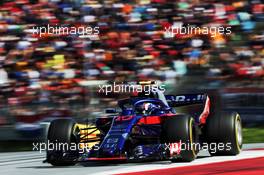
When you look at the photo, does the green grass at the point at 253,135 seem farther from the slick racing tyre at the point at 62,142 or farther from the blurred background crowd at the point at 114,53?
the slick racing tyre at the point at 62,142

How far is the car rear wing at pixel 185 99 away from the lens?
857 centimetres

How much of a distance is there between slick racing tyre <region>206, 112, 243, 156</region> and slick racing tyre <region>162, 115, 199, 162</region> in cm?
69

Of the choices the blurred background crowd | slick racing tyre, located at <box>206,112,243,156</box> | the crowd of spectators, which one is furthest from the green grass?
slick racing tyre, located at <box>206,112,243,156</box>

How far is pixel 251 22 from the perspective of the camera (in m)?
13.2

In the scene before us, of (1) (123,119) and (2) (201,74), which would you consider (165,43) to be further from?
(1) (123,119)

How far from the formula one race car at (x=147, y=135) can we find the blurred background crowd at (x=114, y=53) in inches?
150

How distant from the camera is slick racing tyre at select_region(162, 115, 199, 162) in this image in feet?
22.4

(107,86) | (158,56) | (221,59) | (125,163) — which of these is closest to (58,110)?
(107,86)
